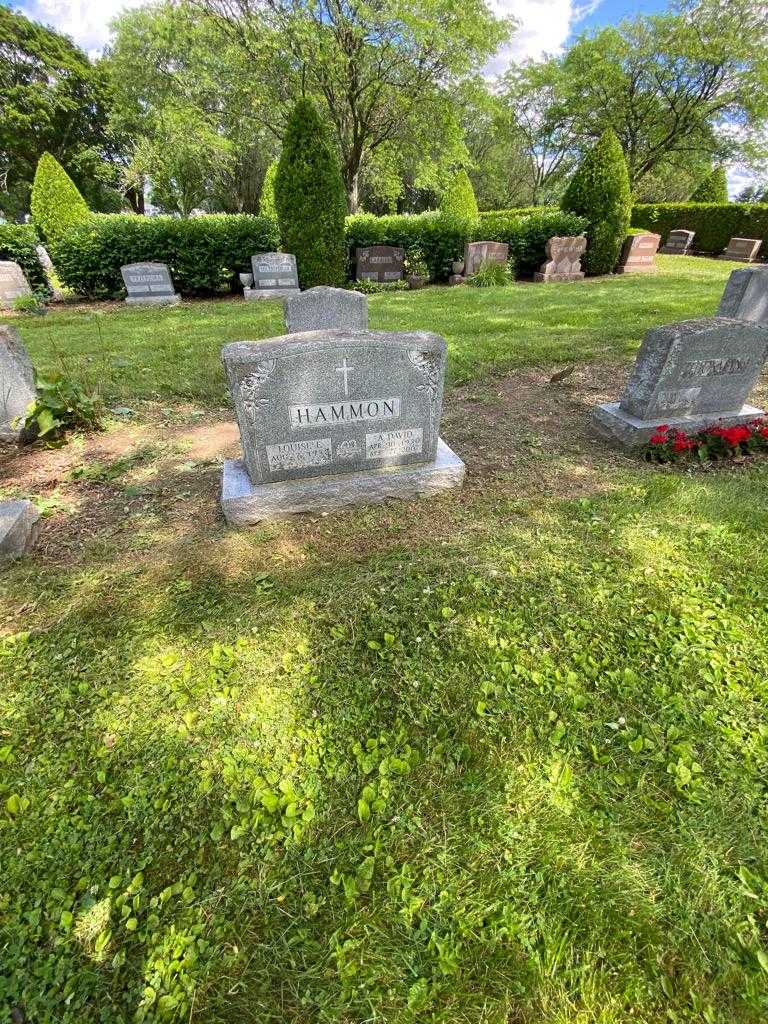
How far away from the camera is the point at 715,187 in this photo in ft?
83.3

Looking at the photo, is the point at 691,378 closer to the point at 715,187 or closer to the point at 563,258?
the point at 563,258

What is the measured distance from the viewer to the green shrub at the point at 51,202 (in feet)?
37.9

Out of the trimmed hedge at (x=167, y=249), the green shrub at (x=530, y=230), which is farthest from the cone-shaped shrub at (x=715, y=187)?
the trimmed hedge at (x=167, y=249)

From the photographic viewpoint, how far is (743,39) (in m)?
20.5

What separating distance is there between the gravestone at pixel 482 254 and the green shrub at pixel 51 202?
998 centimetres

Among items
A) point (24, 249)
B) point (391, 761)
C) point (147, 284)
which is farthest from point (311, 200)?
point (391, 761)

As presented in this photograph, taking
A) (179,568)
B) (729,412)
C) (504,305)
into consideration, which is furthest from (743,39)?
(179,568)

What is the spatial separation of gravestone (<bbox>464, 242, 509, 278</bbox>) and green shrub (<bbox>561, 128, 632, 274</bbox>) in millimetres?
2486

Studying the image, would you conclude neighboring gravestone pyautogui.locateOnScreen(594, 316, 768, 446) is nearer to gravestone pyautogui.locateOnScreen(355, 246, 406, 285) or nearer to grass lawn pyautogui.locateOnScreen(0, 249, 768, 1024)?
grass lawn pyautogui.locateOnScreen(0, 249, 768, 1024)

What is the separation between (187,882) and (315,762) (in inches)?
21.0

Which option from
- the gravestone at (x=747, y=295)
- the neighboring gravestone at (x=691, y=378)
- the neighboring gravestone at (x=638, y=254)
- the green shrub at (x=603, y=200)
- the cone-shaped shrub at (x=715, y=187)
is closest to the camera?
the neighboring gravestone at (x=691, y=378)

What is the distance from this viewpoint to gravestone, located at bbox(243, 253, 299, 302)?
1140 centimetres

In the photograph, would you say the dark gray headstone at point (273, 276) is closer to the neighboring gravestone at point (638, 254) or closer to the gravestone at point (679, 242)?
the neighboring gravestone at point (638, 254)

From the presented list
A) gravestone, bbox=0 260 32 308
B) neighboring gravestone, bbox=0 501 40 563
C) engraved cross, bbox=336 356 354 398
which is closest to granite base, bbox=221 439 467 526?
engraved cross, bbox=336 356 354 398
